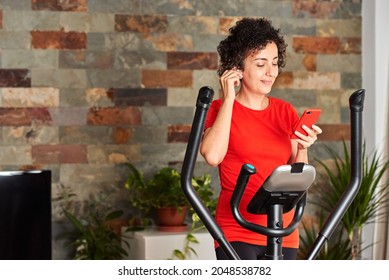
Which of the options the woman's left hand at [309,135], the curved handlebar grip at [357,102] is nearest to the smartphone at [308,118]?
the woman's left hand at [309,135]

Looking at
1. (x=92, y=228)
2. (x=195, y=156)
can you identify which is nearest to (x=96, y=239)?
(x=92, y=228)

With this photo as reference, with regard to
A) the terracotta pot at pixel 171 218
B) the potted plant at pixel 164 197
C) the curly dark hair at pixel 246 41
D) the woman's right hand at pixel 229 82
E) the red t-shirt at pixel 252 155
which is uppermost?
the curly dark hair at pixel 246 41

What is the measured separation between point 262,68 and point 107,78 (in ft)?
7.93

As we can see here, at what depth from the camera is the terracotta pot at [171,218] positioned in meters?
4.45

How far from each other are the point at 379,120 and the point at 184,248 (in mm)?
1527

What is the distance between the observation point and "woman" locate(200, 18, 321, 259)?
2.26m

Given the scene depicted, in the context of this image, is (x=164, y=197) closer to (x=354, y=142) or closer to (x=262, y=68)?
(x=262, y=68)

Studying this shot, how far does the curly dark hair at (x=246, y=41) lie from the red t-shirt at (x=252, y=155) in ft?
0.48

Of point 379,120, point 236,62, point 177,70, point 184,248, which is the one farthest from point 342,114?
point 236,62

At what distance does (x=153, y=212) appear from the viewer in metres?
4.68

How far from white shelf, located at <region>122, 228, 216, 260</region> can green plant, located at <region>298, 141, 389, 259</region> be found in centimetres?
91

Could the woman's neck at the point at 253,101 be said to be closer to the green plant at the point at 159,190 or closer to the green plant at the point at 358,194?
the green plant at the point at 159,190

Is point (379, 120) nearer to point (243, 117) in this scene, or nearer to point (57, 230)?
point (57, 230)

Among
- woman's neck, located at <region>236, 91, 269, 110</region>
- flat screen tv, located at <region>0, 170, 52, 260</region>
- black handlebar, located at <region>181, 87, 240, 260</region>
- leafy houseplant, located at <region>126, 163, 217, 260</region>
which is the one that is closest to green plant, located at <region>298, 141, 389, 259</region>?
leafy houseplant, located at <region>126, 163, 217, 260</region>
